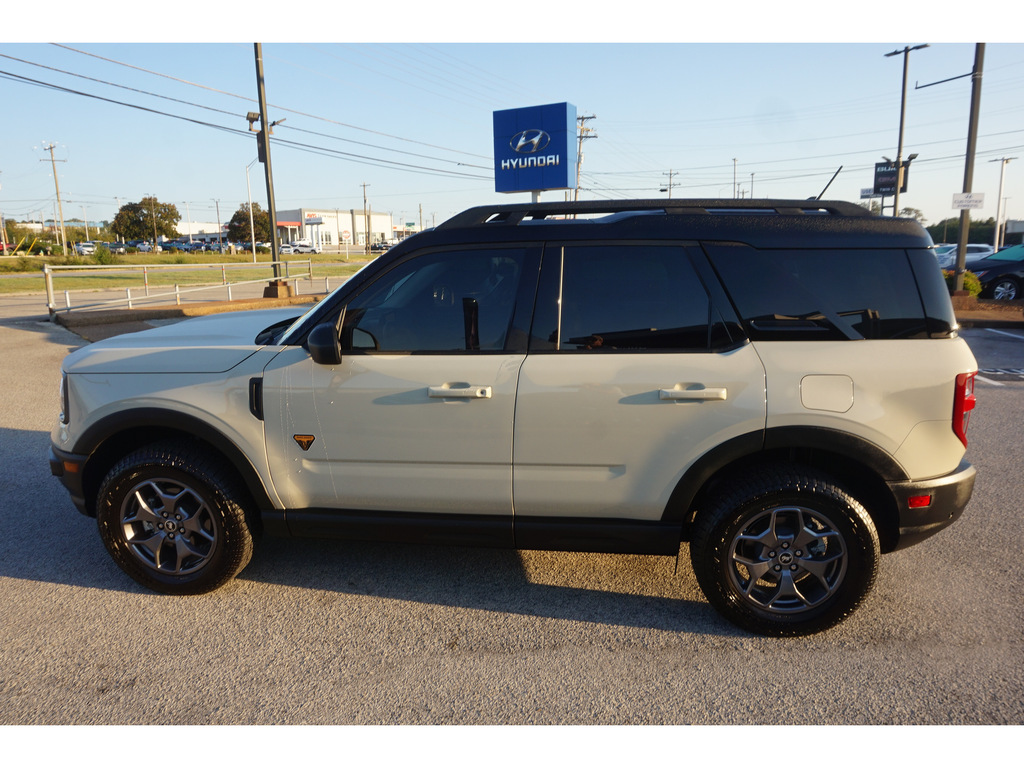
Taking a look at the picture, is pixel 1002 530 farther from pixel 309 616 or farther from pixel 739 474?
pixel 309 616

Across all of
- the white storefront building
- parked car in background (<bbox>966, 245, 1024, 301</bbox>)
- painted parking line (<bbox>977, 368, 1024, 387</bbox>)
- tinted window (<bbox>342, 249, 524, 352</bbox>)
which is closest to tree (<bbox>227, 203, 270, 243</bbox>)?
the white storefront building

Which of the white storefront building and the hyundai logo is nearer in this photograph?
the hyundai logo

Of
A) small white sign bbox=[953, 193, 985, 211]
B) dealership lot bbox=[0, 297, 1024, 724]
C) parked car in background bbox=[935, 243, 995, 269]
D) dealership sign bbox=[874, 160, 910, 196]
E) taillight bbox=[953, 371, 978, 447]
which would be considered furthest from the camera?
dealership sign bbox=[874, 160, 910, 196]

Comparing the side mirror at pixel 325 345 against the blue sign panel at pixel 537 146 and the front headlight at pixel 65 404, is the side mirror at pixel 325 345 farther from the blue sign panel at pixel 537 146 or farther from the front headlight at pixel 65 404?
the blue sign panel at pixel 537 146

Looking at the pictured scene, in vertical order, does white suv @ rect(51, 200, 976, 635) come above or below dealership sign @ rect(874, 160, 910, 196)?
below

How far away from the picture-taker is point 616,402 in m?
3.10

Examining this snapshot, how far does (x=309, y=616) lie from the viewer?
136 inches

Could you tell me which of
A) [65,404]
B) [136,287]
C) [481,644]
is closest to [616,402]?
[481,644]

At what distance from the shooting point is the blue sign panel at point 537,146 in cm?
2066

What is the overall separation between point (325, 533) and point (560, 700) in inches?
56.0

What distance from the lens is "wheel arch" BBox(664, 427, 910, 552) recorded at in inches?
120

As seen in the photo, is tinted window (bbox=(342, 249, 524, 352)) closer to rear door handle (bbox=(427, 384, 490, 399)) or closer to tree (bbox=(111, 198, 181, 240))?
rear door handle (bbox=(427, 384, 490, 399))

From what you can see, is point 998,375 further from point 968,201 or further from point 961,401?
point 968,201

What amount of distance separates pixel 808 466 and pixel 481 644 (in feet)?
5.53
